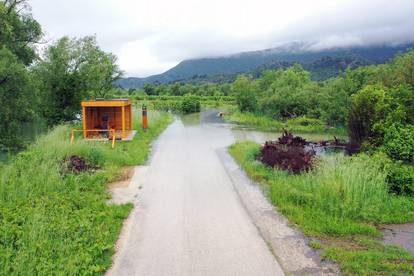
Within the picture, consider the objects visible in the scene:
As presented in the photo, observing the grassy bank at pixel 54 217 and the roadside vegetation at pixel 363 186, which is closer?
the grassy bank at pixel 54 217

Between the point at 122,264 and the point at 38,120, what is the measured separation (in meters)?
25.1

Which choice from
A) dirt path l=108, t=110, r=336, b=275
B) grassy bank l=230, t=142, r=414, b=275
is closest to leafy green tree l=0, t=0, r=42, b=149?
dirt path l=108, t=110, r=336, b=275

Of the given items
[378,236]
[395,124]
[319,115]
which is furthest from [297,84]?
[378,236]

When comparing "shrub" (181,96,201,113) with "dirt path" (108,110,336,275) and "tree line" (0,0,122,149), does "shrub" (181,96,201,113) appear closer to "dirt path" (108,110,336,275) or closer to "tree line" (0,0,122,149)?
"tree line" (0,0,122,149)

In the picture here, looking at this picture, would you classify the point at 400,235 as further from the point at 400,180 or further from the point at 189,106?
the point at 189,106

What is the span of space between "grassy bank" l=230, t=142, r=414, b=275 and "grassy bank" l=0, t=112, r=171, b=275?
359 centimetres

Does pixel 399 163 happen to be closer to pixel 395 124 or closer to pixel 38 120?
pixel 395 124

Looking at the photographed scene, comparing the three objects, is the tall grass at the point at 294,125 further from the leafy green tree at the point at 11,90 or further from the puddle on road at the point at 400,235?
the puddle on road at the point at 400,235

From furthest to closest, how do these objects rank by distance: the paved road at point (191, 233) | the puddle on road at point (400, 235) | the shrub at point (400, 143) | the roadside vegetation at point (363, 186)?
the shrub at point (400, 143) → the puddle on road at point (400, 235) → the roadside vegetation at point (363, 186) → the paved road at point (191, 233)

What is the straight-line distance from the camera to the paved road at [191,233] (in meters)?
5.67

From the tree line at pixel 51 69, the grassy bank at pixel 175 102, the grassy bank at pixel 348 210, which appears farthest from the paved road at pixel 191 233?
the grassy bank at pixel 175 102

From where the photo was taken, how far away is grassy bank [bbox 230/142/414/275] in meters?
5.94

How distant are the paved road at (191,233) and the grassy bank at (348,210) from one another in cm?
109

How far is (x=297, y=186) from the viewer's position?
31.5 ft
